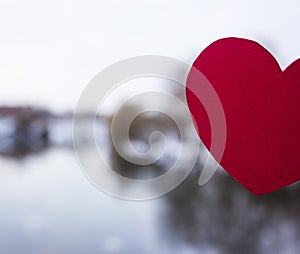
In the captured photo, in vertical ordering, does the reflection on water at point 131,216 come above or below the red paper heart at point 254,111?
below

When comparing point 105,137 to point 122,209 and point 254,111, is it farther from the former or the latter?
point 254,111

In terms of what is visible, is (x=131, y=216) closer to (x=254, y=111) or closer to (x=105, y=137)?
(x=105, y=137)

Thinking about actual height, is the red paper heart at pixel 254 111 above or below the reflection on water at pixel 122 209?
above

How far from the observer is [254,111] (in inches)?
18.0

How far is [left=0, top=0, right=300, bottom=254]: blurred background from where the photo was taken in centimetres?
52

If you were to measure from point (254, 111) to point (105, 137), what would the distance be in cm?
22

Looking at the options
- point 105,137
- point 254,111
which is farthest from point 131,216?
point 254,111

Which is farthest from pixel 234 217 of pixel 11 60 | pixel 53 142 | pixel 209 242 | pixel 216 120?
pixel 11 60

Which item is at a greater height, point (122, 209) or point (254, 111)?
point (254, 111)

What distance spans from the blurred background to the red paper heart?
0.07 meters

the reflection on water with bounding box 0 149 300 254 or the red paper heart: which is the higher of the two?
the red paper heart

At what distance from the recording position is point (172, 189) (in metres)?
0.55

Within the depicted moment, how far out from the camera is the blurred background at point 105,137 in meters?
0.52

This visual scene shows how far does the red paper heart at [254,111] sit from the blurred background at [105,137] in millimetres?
72
